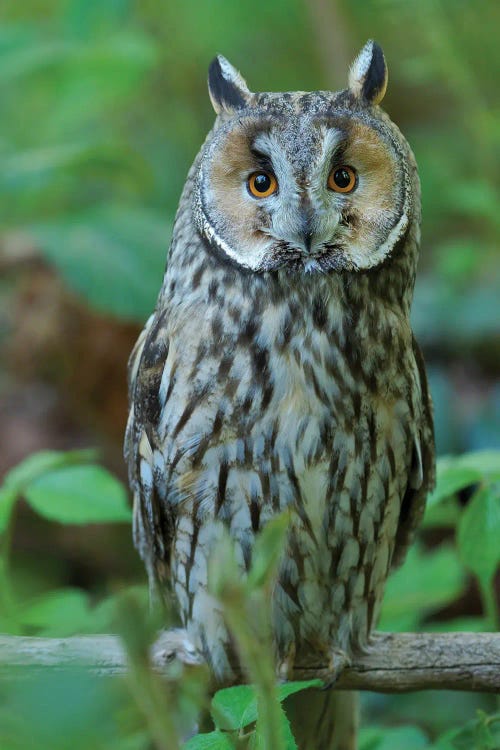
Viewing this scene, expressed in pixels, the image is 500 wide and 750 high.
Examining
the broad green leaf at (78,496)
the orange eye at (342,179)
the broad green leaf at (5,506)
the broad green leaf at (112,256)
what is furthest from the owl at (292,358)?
the broad green leaf at (112,256)

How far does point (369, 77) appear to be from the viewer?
1640 millimetres

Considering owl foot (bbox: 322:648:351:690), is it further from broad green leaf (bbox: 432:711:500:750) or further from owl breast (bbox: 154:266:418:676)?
broad green leaf (bbox: 432:711:500:750)

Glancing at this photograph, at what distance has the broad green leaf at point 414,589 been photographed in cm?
214

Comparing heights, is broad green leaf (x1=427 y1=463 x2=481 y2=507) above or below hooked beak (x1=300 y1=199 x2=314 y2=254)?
below

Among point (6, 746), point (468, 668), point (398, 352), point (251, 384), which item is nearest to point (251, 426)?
point (251, 384)

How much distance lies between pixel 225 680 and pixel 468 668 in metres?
0.49

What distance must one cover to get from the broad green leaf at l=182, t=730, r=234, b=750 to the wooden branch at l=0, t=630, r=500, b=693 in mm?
284

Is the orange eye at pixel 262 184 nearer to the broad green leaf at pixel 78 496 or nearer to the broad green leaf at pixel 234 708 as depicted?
the broad green leaf at pixel 78 496

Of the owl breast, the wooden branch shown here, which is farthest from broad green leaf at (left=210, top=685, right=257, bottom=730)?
the owl breast

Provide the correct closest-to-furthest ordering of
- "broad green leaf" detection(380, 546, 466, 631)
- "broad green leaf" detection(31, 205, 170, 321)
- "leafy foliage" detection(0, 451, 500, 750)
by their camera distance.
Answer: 1. "leafy foliage" detection(0, 451, 500, 750)
2. "broad green leaf" detection(380, 546, 466, 631)
3. "broad green leaf" detection(31, 205, 170, 321)

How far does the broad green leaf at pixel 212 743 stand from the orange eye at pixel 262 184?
2.70 ft

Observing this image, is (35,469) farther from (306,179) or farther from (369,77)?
(369,77)

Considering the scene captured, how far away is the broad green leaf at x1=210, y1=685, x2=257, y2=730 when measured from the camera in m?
1.11

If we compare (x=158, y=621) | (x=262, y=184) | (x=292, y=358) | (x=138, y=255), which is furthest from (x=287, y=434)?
(x=138, y=255)
